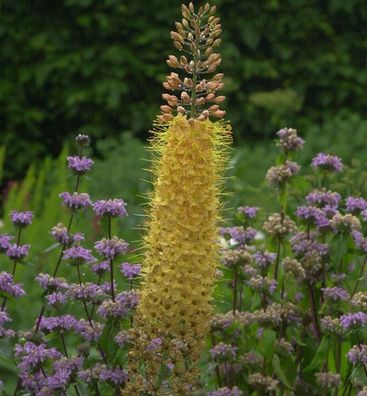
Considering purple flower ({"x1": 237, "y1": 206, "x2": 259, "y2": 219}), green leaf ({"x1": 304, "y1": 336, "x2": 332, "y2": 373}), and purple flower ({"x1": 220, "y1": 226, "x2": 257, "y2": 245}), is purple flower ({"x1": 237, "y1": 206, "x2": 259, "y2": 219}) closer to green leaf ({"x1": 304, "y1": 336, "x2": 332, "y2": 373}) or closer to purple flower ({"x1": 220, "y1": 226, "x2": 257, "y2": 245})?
purple flower ({"x1": 220, "y1": 226, "x2": 257, "y2": 245})

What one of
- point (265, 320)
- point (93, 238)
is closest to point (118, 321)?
point (265, 320)

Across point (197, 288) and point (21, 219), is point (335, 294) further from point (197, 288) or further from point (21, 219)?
point (21, 219)

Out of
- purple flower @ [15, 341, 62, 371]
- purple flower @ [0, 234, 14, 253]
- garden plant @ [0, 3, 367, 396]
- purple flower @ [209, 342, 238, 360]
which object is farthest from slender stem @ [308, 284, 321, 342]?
purple flower @ [0, 234, 14, 253]

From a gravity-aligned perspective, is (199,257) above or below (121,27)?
below

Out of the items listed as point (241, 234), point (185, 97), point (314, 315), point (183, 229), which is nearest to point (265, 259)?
point (241, 234)

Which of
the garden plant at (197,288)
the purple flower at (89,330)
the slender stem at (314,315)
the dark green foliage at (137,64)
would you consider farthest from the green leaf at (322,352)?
the dark green foliage at (137,64)

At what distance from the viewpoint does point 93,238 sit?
6793 mm

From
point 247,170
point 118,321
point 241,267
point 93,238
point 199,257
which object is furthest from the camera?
point 247,170

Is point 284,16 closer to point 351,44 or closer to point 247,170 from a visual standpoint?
point 351,44

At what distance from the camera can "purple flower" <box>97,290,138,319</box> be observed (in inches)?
138

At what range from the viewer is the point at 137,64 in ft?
30.5

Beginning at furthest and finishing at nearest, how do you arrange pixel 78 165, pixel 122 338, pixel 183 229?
pixel 78 165 < pixel 122 338 < pixel 183 229

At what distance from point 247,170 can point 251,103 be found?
141cm

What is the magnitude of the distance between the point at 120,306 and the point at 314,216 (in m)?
0.80
